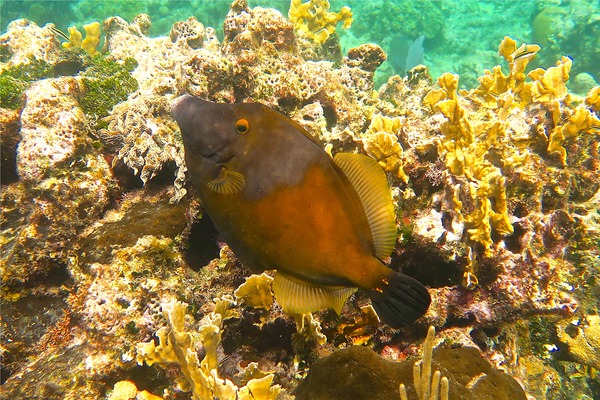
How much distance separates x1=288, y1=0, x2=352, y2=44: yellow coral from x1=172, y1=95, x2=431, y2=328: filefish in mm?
7117

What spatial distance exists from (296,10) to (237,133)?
7.31 meters

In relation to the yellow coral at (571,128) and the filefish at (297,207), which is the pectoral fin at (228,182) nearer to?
the filefish at (297,207)

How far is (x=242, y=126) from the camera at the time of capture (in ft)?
5.02

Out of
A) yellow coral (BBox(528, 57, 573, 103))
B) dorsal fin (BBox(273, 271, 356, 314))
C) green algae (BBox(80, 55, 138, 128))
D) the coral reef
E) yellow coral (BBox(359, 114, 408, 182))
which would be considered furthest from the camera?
green algae (BBox(80, 55, 138, 128))

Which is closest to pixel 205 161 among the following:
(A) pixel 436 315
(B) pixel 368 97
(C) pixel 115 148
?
(A) pixel 436 315

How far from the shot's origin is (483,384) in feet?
7.93

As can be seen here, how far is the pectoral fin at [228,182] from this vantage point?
1506 mm

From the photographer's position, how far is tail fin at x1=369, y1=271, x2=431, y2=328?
4.74 ft

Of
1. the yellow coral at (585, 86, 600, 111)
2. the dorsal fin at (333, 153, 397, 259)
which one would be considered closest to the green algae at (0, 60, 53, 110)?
the dorsal fin at (333, 153, 397, 259)

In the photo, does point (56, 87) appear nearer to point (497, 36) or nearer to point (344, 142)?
point (344, 142)

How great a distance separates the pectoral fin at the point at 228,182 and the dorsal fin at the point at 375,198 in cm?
46

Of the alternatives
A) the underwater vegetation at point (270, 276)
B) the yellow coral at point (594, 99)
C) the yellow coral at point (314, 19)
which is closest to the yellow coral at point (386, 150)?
the underwater vegetation at point (270, 276)

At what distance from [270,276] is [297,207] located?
150 centimetres

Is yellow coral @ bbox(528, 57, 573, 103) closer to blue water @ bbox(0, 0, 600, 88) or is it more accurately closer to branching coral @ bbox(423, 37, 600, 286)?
branching coral @ bbox(423, 37, 600, 286)
